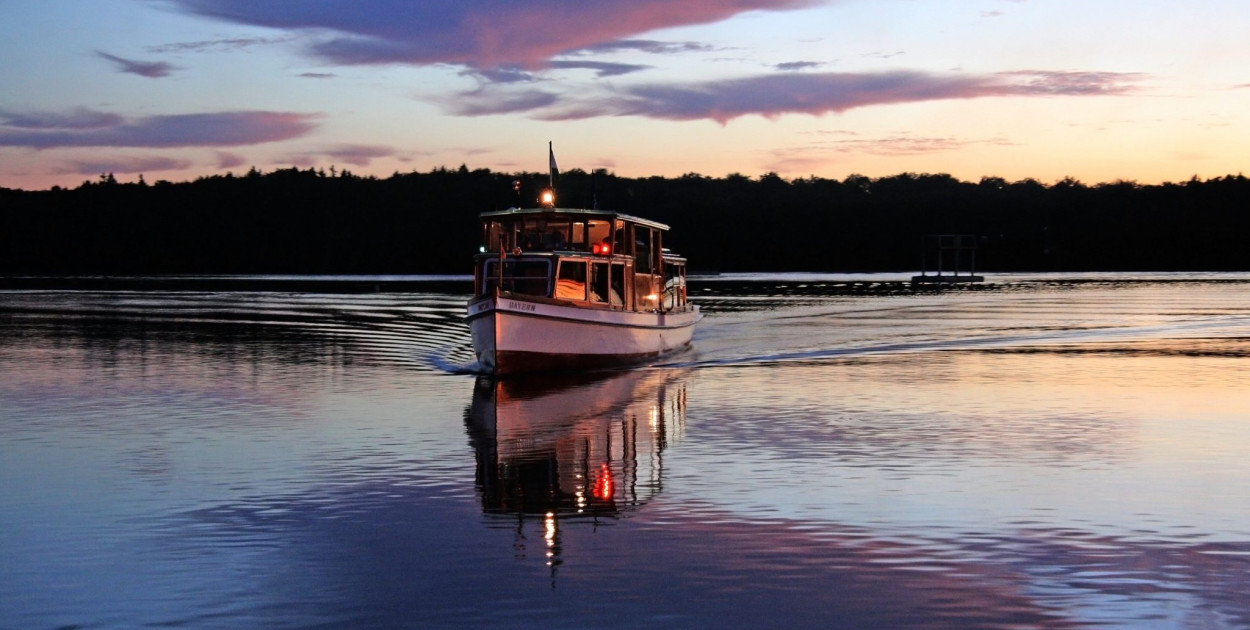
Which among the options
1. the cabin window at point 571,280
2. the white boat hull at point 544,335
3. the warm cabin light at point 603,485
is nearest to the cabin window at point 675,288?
the white boat hull at point 544,335

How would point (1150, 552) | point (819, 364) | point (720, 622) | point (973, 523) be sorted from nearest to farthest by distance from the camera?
1. point (720, 622)
2. point (1150, 552)
3. point (973, 523)
4. point (819, 364)

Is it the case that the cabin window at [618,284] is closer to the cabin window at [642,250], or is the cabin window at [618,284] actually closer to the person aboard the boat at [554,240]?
the person aboard the boat at [554,240]

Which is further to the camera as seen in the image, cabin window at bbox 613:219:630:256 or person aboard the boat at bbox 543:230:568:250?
cabin window at bbox 613:219:630:256

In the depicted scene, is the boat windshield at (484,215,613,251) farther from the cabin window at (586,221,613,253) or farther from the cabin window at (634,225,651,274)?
the cabin window at (634,225,651,274)

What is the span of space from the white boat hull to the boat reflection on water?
53 centimetres

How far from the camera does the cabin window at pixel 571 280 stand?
3669cm

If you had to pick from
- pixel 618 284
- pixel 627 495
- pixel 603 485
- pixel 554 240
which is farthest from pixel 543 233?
pixel 627 495

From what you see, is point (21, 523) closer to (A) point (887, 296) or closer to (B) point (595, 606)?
(B) point (595, 606)

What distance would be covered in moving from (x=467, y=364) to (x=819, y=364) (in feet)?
30.7

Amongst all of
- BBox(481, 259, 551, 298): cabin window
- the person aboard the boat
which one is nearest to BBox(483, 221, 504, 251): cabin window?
the person aboard the boat

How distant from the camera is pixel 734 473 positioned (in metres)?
18.7

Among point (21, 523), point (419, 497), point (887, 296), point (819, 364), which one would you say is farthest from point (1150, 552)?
point (887, 296)

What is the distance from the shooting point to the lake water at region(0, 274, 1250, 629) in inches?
466

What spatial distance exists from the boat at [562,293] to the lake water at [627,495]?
3.70 ft
